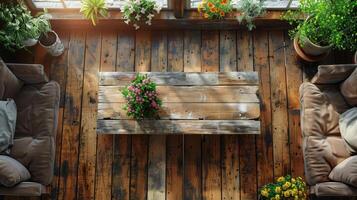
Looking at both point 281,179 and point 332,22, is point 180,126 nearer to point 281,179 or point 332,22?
point 281,179

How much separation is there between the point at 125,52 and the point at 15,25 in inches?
38.5

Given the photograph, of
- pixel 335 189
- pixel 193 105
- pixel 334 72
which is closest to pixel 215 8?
pixel 193 105

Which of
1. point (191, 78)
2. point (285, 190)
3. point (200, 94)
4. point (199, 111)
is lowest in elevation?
point (285, 190)

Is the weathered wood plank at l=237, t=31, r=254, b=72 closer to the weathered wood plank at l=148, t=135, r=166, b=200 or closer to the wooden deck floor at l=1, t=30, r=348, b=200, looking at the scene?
the wooden deck floor at l=1, t=30, r=348, b=200

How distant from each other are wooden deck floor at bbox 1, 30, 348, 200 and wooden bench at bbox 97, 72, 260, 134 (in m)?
0.33

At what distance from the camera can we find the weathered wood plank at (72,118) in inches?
125

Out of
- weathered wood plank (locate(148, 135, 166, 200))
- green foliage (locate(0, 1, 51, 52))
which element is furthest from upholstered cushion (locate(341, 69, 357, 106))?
green foliage (locate(0, 1, 51, 52))

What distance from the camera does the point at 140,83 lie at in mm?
2877

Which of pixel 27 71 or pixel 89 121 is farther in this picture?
pixel 89 121

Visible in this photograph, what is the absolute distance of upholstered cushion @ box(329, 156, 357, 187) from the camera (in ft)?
8.27

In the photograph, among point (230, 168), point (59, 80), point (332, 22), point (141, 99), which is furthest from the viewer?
point (59, 80)

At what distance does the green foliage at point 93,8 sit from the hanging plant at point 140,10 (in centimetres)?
18

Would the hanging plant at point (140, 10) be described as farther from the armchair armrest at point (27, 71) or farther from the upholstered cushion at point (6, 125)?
the upholstered cushion at point (6, 125)

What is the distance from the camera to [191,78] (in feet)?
9.89
